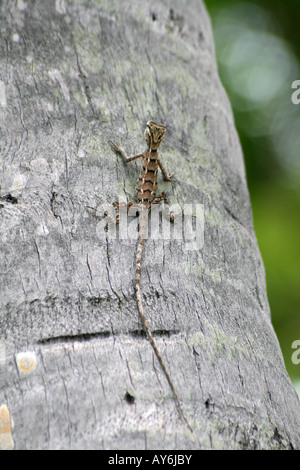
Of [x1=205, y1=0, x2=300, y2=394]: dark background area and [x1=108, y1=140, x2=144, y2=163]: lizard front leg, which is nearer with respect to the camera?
[x1=108, y1=140, x2=144, y2=163]: lizard front leg

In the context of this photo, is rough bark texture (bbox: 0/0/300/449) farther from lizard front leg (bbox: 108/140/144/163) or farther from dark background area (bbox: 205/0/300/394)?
dark background area (bbox: 205/0/300/394)

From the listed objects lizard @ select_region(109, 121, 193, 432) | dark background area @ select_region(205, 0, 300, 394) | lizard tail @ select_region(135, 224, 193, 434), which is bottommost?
lizard tail @ select_region(135, 224, 193, 434)

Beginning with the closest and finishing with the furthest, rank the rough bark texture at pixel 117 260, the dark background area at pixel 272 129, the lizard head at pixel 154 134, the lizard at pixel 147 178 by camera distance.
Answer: the rough bark texture at pixel 117 260
the lizard at pixel 147 178
the lizard head at pixel 154 134
the dark background area at pixel 272 129

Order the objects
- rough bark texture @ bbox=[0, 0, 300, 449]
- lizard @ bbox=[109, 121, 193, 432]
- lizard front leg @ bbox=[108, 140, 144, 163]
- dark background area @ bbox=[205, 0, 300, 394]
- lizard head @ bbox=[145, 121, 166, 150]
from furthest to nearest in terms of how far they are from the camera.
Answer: dark background area @ bbox=[205, 0, 300, 394], lizard head @ bbox=[145, 121, 166, 150], lizard front leg @ bbox=[108, 140, 144, 163], lizard @ bbox=[109, 121, 193, 432], rough bark texture @ bbox=[0, 0, 300, 449]

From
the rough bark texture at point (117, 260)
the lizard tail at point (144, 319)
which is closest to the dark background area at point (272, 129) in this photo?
the rough bark texture at point (117, 260)


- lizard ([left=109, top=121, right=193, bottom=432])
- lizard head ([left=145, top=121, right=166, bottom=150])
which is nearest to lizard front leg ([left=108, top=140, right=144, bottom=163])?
lizard ([left=109, top=121, right=193, bottom=432])

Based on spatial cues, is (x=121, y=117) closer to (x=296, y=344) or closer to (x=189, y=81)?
(x=189, y=81)

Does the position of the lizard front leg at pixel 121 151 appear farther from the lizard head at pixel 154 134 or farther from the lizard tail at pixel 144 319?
the lizard tail at pixel 144 319
